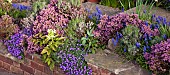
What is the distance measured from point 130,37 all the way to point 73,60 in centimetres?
65

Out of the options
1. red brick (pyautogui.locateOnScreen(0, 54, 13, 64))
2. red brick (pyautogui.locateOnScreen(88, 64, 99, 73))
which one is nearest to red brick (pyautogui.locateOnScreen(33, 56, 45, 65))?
red brick (pyautogui.locateOnScreen(0, 54, 13, 64))

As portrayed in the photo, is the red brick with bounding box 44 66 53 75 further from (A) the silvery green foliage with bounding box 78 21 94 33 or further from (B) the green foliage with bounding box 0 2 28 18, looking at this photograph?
(B) the green foliage with bounding box 0 2 28 18

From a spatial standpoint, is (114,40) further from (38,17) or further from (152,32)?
(38,17)

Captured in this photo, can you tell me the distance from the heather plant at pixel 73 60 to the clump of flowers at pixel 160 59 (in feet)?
2.28

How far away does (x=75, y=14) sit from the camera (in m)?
4.40

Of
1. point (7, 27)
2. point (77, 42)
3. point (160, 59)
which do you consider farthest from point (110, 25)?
point (7, 27)

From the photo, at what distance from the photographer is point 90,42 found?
4.08 meters

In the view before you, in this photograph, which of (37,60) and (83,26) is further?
(37,60)

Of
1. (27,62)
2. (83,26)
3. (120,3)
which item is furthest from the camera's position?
(120,3)

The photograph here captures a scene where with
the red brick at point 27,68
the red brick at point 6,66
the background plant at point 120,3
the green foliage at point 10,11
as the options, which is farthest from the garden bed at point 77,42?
the background plant at point 120,3

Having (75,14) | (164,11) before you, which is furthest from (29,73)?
(164,11)

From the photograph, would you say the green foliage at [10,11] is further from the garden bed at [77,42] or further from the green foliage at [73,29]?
the green foliage at [73,29]

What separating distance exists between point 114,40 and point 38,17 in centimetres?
98

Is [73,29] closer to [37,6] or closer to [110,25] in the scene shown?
[110,25]
